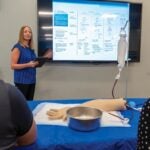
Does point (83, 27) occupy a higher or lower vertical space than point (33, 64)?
higher

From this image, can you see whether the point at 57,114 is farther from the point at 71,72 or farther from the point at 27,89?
the point at 71,72

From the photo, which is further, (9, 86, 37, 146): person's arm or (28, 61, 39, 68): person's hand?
(28, 61, 39, 68): person's hand

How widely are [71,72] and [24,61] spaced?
30.6 inches

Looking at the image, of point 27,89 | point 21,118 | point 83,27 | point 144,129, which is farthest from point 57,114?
point 83,27

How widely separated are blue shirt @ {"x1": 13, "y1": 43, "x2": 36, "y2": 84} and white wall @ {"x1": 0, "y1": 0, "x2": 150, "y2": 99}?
1.19 feet

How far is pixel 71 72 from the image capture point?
3.68 meters

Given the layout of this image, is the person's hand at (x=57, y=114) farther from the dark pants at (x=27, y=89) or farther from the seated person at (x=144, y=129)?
the dark pants at (x=27, y=89)

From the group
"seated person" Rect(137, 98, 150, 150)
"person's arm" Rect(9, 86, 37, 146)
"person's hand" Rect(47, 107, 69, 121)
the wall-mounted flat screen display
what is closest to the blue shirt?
the wall-mounted flat screen display

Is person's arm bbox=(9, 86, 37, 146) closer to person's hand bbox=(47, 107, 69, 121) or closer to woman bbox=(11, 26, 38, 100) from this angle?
person's hand bbox=(47, 107, 69, 121)

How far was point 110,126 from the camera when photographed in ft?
5.26

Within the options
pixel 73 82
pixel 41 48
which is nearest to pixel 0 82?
pixel 41 48

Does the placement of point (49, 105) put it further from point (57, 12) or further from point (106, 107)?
point (57, 12)

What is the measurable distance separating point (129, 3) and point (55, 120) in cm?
244

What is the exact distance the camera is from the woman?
3100 mm
